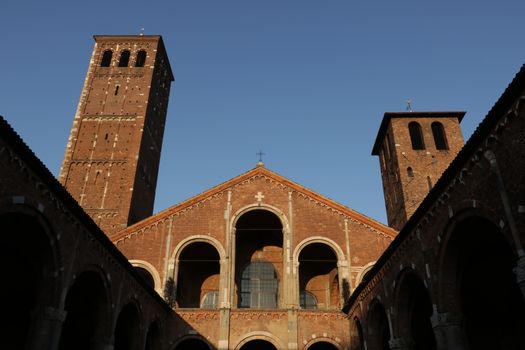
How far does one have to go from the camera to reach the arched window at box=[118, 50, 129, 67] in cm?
3671

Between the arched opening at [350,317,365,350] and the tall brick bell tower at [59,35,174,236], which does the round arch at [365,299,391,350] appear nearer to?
the arched opening at [350,317,365,350]

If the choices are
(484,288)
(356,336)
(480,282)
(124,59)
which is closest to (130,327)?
(356,336)

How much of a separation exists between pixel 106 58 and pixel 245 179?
18.7m

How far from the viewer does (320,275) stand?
25688mm

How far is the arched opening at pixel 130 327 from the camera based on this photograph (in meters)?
17.0

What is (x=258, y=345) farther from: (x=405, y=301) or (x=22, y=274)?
(x=22, y=274)

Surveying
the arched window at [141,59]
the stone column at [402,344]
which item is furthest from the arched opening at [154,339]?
the arched window at [141,59]

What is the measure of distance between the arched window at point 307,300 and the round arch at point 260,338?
154 inches

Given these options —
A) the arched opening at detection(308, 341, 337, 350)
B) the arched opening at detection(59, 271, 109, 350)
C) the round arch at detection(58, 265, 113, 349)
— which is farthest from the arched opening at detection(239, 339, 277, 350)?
the round arch at detection(58, 265, 113, 349)

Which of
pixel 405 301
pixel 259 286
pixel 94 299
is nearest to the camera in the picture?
pixel 94 299

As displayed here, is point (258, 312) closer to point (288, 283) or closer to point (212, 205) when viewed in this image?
point (288, 283)

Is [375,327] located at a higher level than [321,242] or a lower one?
lower

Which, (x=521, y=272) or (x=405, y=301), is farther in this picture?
(x=405, y=301)

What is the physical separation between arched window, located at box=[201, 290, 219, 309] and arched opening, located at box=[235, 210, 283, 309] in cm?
138
